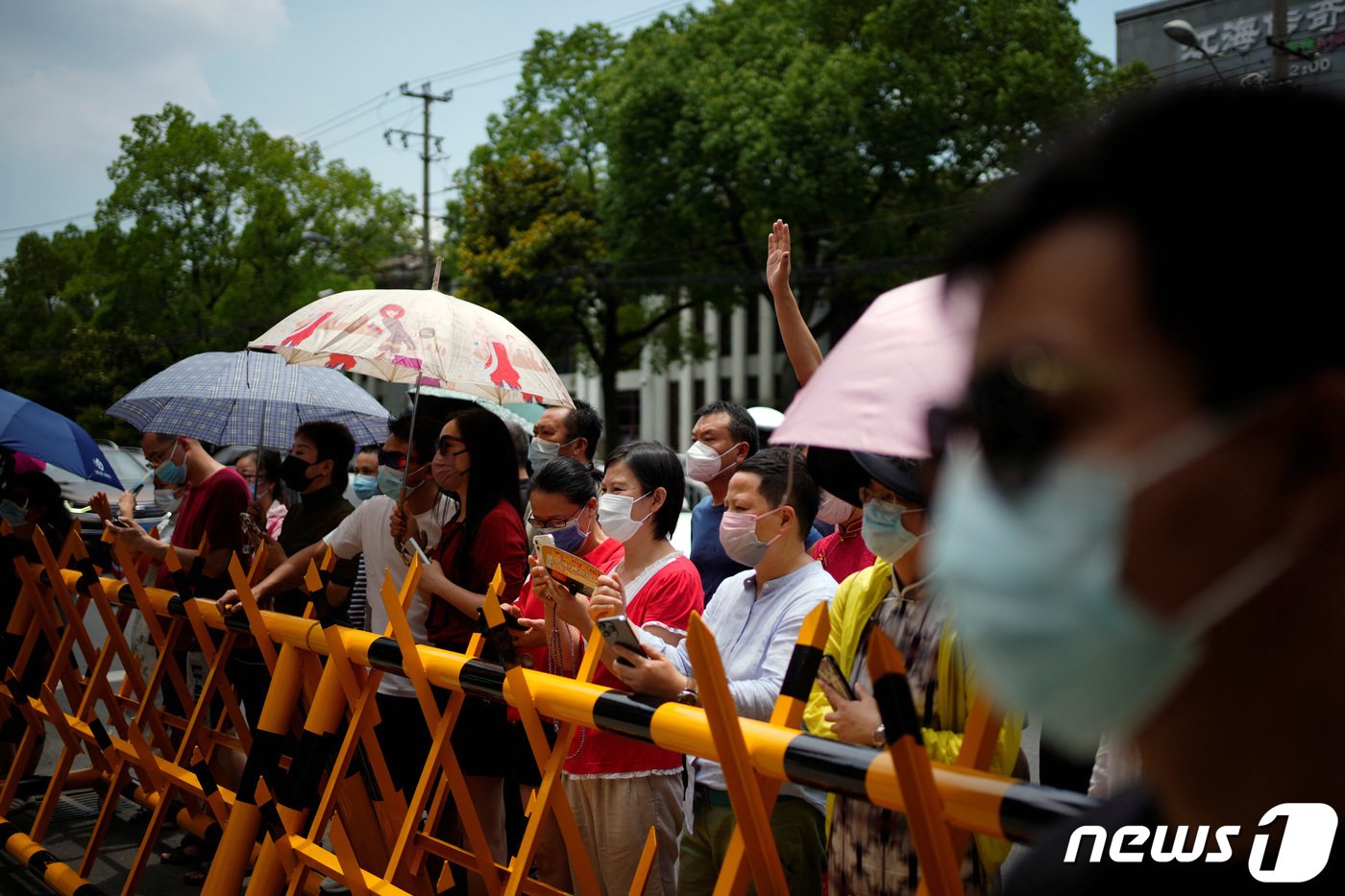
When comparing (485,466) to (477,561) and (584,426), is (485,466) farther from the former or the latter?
(584,426)

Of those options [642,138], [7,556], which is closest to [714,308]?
[642,138]

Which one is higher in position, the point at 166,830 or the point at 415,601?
the point at 415,601

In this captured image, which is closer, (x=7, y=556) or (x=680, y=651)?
(x=680, y=651)

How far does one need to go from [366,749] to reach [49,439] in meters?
3.31

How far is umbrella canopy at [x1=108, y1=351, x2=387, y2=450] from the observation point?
243 inches

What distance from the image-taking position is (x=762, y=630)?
3.28 metres

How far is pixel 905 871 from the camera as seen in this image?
246cm

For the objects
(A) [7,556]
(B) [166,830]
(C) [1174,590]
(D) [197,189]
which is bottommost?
(B) [166,830]

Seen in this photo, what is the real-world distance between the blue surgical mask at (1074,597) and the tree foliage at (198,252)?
109 feet

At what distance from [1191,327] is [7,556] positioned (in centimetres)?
666

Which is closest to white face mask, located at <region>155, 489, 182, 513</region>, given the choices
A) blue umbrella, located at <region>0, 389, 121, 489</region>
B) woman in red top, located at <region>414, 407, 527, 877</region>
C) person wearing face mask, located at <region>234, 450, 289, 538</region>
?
person wearing face mask, located at <region>234, 450, 289, 538</region>

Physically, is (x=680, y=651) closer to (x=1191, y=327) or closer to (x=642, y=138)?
(x=1191, y=327)

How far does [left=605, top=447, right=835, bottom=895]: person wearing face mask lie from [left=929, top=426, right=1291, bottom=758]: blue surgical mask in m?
1.81

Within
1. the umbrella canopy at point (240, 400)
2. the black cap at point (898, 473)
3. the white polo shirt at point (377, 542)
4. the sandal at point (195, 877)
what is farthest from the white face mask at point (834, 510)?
the sandal at point (195, 877)
